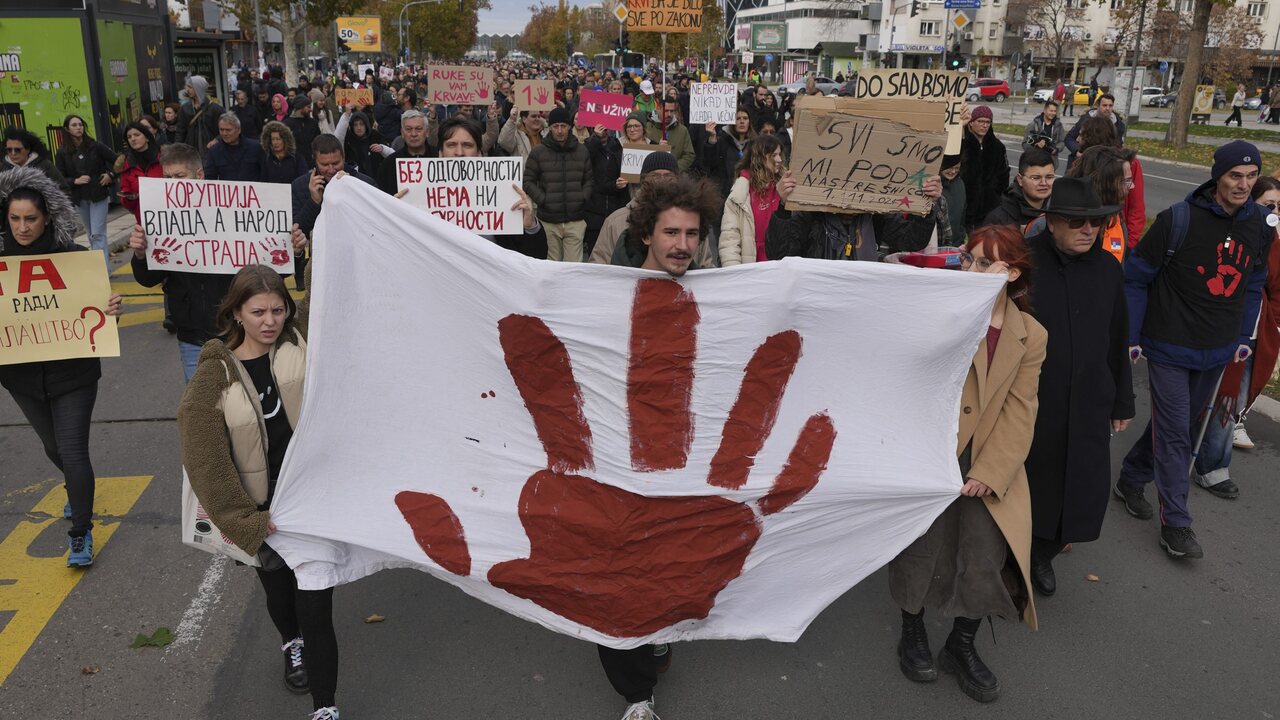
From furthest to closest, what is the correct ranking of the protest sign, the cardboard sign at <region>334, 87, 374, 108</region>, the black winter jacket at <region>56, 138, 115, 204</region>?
the cardboard sign at <region>334, 87, 374, 108</region>, the protest sign, the black winter jacket at <region>56, 138, 115, 204</region>

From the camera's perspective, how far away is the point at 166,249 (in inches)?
195

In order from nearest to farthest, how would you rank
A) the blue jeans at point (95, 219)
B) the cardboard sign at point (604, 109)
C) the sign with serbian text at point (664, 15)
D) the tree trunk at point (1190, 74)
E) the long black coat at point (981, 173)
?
the long black coat at point (981, 173), the blue jeans at point (95, 219), the cardboard sign at point (604, 109), the sign with serbian text at point (664, 15), the tree trunk at point (1190, 74)

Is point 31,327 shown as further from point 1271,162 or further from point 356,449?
point 1271,162

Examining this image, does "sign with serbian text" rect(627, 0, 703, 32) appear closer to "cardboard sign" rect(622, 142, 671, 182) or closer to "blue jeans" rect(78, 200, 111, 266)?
"cardboard sign" rect(622, 142, 671, 182)

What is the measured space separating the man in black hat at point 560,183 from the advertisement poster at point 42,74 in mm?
8560

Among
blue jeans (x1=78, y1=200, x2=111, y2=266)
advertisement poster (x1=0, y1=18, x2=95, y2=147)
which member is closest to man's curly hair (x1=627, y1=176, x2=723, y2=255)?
blue jeans (x1=78, y1=200, x2=111, y2=266)

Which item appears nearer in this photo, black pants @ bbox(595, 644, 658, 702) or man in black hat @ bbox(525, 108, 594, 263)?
black pants @ bbox(595, 644, 658, 702)

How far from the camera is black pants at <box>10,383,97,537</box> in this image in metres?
4.52

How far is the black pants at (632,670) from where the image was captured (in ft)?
11.2

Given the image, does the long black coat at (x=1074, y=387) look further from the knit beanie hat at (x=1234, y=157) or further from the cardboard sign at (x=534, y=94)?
the cardboard sign at (x=534, y=94)

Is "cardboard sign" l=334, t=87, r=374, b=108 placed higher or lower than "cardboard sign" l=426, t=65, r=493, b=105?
lower

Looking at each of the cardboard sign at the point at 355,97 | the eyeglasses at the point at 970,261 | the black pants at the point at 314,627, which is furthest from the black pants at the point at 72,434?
the cardboard sign at the point at 355,97

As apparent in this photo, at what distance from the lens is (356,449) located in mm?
3297

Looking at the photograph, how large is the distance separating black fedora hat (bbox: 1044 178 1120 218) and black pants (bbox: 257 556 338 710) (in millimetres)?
2966
